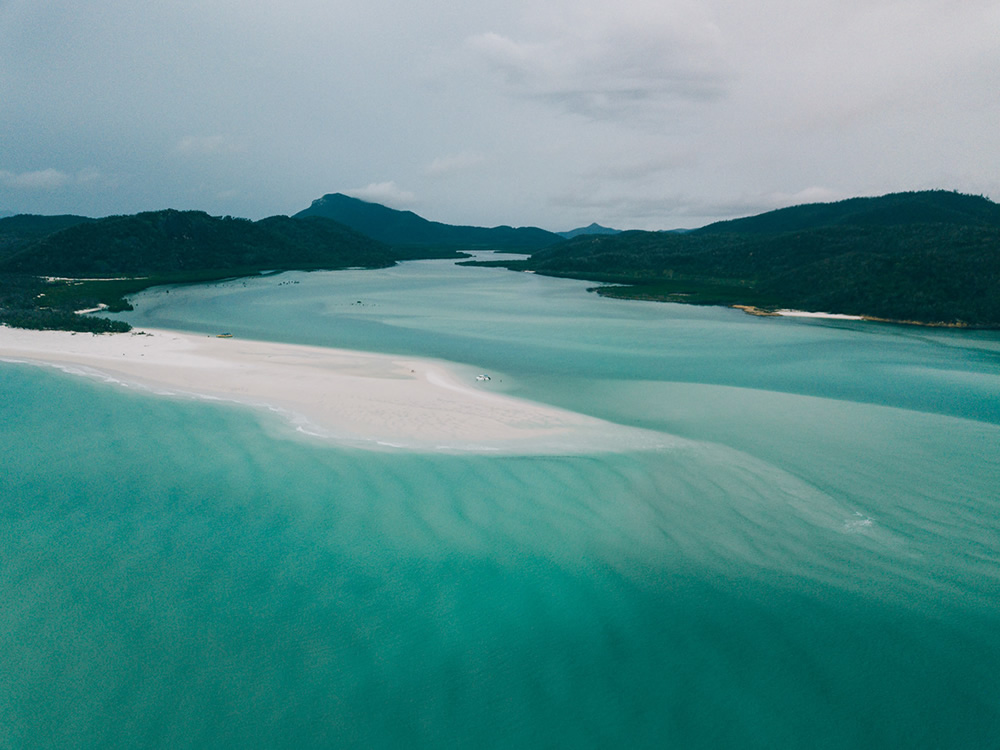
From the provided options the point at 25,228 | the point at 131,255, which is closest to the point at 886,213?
the point at 131,255

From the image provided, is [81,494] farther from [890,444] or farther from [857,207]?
[857,207]

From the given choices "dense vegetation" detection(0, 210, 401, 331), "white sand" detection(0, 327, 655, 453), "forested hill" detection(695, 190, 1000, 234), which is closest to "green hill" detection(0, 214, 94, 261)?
"dense vegetation" detection(0, 210, 401, 331)

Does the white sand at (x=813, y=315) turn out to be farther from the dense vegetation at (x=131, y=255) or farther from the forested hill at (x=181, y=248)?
the forested hill at (x=181, y=248)

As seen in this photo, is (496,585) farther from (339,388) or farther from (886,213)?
(886,213)

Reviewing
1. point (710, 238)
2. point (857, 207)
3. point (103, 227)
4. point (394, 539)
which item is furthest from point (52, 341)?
point (857, 207)

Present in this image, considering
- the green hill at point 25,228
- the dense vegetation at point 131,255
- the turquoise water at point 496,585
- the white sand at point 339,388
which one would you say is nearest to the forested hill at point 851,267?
the turquoise water at point 496,585
